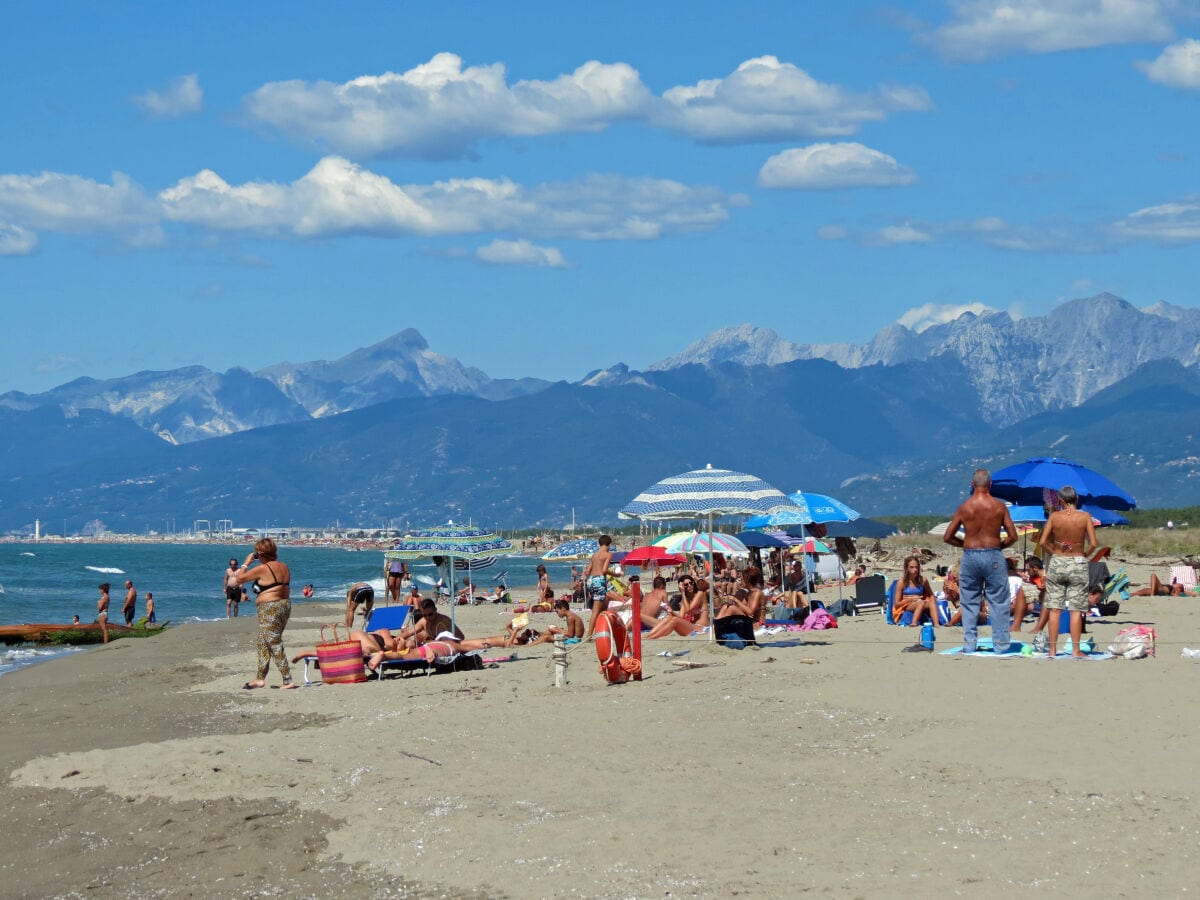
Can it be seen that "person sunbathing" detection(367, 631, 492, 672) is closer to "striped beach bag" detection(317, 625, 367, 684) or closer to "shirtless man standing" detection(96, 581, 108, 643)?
"striped beach bag" detection(317, 625, 367, 684)

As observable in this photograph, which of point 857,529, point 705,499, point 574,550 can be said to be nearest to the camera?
point 705,499

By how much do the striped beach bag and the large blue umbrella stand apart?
289 inches

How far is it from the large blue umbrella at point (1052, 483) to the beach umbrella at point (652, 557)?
503cm

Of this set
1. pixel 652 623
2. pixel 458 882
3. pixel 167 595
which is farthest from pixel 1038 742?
pixel 167 595

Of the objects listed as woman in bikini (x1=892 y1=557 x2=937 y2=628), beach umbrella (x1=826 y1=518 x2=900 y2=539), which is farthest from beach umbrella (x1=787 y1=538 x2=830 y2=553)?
woman in bikini (x1=892 y1=557 x2=937 y2=628)

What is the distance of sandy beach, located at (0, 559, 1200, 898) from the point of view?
6.68 meters

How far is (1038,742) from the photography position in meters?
8.58

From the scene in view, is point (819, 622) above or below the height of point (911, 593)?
below

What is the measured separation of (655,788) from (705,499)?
7264 millimetres

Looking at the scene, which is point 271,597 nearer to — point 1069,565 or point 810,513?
point 1069,565

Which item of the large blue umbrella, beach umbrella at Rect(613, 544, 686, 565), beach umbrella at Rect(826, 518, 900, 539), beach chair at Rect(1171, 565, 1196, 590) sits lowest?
beach chair at Rect(1171, 565, 1196, 590)

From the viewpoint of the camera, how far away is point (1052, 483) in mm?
16547

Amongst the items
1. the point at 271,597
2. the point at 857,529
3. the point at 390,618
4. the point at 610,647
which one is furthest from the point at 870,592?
the point at 271,597

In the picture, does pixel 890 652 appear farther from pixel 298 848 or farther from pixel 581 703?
pixel 298 848
